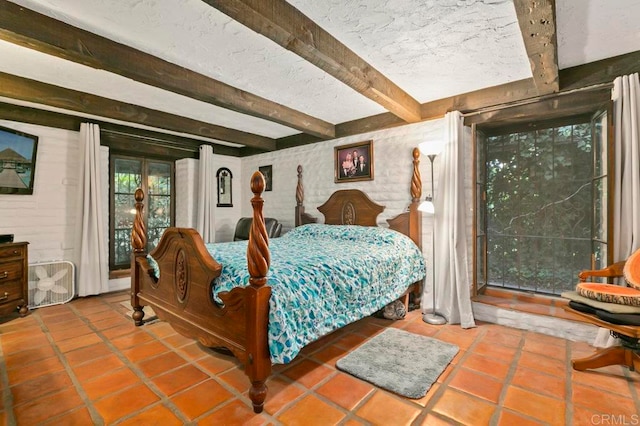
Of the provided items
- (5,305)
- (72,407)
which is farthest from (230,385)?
(5,305)

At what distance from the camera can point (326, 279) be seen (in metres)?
2.15

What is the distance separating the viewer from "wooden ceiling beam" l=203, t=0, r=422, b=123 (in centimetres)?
156

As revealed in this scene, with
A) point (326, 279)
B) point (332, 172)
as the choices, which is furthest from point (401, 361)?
point (332, 172)

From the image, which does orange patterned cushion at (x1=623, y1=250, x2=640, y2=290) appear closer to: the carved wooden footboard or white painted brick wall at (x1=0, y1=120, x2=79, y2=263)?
the carved wooden footboard

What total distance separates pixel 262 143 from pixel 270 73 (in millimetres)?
2409

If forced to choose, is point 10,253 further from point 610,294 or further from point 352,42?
point 610,294

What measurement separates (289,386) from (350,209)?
8.26ft

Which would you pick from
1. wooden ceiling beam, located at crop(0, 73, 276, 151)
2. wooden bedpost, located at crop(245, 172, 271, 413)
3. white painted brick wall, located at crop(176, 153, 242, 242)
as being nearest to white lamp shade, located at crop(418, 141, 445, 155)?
wooden bedpost, located at crop(245, 172, 271, 413)

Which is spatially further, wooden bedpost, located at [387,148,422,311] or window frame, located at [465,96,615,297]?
wooden bedpost, located at [387,148,422,311]

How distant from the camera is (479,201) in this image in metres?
3.42

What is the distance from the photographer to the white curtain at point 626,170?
227 centimetres

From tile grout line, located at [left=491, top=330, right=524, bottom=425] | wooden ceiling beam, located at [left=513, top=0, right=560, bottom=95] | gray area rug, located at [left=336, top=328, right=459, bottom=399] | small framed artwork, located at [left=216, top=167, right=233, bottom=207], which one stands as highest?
wooden ceiling beam, located at [left=513, top=0, right=560, bottom=95]

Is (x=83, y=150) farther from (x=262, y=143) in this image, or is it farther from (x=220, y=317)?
(x=220, y=317)

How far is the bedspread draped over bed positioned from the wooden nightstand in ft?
7.59
